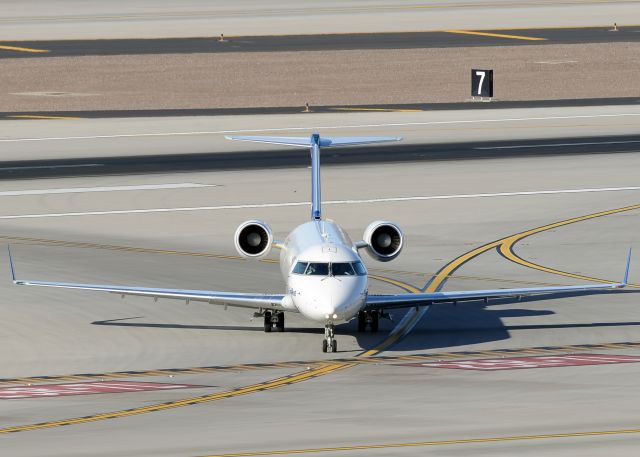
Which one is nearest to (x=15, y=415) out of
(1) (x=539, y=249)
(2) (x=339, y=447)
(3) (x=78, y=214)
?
(2) (x=339, y=447)

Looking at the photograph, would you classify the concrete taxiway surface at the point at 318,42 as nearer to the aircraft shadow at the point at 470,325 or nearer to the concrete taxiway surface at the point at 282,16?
the concrete taxiway surface at the point at 282,16

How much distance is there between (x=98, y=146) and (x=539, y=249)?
3249cm

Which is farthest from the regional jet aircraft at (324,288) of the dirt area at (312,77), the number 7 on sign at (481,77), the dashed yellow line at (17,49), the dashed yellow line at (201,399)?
the dashed yellow line at (17,49)

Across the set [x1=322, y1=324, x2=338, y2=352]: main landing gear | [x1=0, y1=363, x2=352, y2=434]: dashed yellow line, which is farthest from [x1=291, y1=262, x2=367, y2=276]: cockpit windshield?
[x1=0, y1=363, x2=352, y2=434]: dashed yellow line

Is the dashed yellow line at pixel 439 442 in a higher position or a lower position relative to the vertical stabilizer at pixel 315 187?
lower

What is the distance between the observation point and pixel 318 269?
34875 millimetres

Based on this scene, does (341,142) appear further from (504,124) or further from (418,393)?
(504,124)

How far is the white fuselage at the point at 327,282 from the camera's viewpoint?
112 feet

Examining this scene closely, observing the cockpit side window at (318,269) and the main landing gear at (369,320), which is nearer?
the cockpit side window at (318,269)

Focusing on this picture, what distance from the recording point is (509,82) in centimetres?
10000

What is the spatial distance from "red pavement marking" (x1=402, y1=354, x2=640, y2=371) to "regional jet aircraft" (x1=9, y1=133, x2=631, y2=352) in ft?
7.01

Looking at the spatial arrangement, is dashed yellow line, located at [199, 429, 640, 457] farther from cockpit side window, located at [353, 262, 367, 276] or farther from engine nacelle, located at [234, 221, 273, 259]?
engine nacelle, located at [234, 221, 273, 259]

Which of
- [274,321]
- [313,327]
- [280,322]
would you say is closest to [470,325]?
[313,327]

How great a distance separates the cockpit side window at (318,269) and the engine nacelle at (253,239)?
3.61 metres
